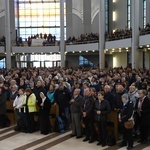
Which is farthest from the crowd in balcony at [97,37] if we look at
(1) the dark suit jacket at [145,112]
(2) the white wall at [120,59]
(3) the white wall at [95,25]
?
(1) the dark suit jacket at [145,112]

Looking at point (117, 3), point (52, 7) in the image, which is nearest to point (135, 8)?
point (117, 3)

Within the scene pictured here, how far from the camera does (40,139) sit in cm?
972

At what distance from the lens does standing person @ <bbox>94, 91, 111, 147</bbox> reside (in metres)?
8.59

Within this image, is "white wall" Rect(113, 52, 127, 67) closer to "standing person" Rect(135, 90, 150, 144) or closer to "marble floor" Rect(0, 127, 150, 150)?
"marble floor" Rect(0, 127, 150, 150)

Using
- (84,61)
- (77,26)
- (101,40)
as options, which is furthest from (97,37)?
(77,26)

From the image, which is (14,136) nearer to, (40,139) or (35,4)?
(40,139)

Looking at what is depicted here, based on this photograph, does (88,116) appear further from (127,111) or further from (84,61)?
(84,61)

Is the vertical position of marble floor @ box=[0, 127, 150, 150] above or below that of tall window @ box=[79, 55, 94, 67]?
below

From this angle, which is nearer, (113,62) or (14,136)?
(14,136)

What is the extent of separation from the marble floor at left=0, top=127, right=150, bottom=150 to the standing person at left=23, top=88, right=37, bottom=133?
0.31 m

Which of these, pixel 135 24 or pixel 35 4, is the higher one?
pixel 35 4

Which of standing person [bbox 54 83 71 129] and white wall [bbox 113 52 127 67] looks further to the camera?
white wall [bbox 113 52 127 67]

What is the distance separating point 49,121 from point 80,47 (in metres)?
22.0

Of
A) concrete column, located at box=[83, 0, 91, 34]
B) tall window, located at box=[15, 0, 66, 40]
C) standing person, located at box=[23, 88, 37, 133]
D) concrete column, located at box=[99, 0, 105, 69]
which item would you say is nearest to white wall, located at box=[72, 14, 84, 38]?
concrete column, located at box=[83, 0, 91, 34]
